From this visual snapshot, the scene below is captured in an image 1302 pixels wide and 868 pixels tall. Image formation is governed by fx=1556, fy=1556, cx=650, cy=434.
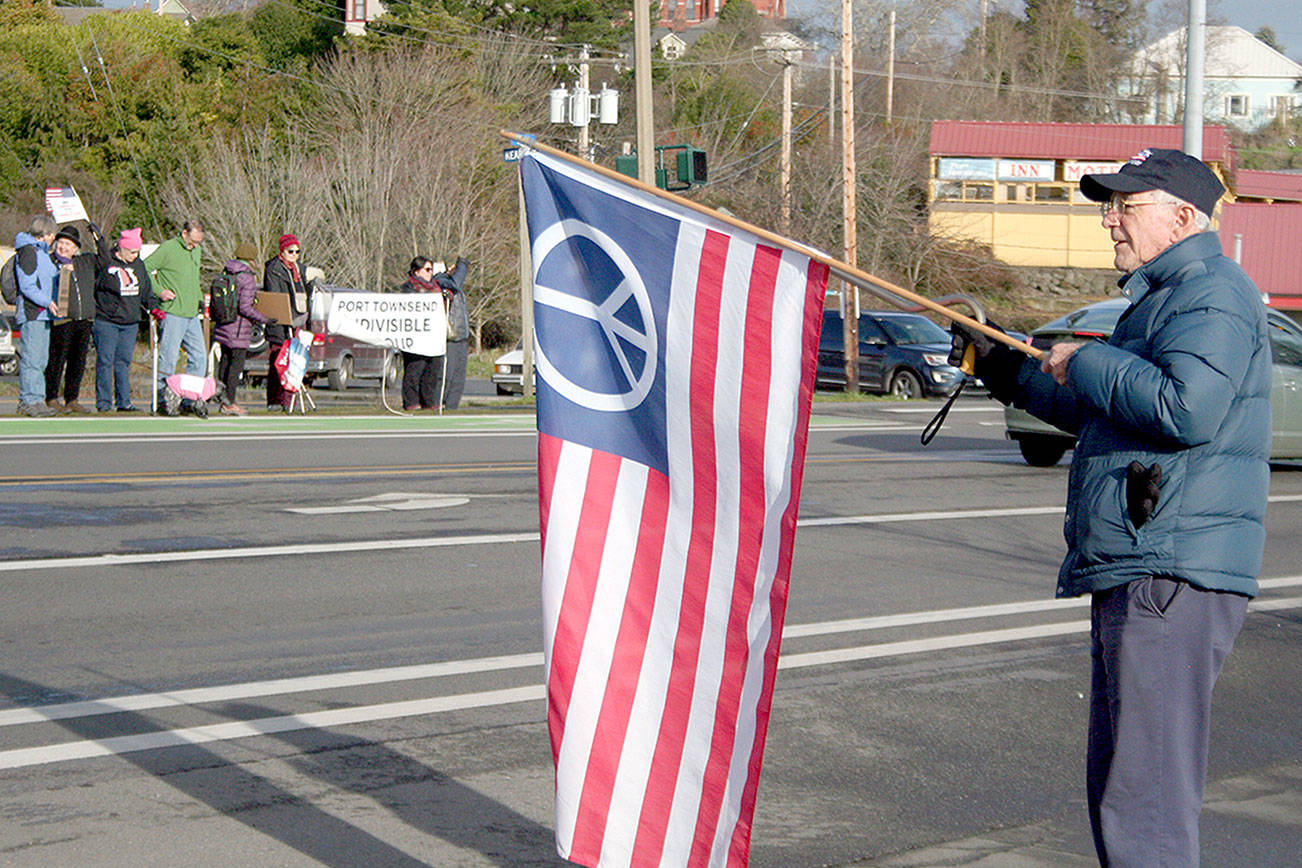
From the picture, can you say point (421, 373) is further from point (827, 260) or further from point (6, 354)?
point (827, 260)

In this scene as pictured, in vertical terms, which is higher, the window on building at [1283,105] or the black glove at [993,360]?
the window on building at [1283,105]

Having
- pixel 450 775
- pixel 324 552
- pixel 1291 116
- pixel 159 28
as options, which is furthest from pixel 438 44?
pixel 1291 116

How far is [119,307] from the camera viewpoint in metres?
16.6

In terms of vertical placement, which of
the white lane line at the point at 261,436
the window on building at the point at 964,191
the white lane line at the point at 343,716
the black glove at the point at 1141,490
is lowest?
the white lane line at the point at 343,716

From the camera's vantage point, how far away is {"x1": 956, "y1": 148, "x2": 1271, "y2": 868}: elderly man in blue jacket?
3473 mm

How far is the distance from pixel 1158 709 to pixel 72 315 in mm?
14752

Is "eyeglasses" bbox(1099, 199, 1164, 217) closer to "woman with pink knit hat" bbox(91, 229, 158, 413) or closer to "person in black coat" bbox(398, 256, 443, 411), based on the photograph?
"woman with pink knit hat" bbox(91, 229, 158, 413)

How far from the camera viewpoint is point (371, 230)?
138 ft

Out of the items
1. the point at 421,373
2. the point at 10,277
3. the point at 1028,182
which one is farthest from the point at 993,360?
the point at 1028,182

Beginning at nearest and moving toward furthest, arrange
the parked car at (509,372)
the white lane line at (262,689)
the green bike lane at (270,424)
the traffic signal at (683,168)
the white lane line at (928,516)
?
the white lane line at (262,689) < the white lane line at (928,516) < the green bike lane at (270,424) < the traffic signal at (683,168) < the parked car at (509,372)

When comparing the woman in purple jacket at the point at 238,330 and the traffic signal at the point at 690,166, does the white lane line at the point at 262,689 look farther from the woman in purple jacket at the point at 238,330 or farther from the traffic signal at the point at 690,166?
the traffic signal at the point at 690,166

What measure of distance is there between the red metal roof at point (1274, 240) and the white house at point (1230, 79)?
36105 mm

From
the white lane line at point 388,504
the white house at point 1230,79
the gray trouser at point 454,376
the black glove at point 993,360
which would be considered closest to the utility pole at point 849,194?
the gray trouser at point 454,376

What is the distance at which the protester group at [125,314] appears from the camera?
16.2 m
